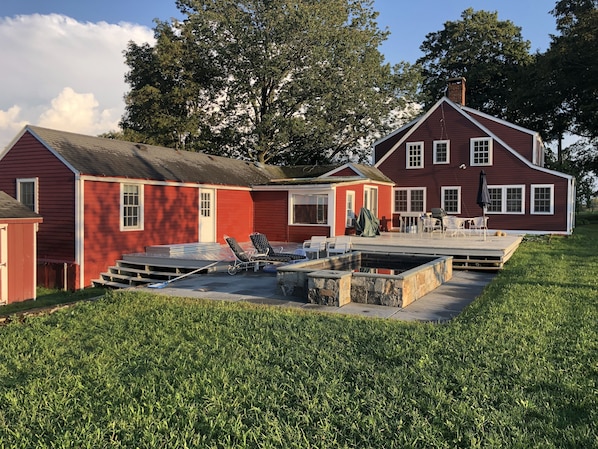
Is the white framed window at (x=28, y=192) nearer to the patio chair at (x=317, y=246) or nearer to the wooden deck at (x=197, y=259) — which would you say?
the wooden deck at (x=197, y=259)

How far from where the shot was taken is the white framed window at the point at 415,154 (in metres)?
24.4

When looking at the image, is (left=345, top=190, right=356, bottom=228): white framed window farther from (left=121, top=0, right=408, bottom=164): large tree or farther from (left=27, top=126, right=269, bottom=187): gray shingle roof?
(left=121, top=0, right=408, bottom=164): large tree

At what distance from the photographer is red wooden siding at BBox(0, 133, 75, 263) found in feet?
42.3

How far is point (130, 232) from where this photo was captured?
46.9ft

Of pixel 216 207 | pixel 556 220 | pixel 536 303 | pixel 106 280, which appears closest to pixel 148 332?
pixel 536 303

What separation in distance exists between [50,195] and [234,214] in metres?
7.14

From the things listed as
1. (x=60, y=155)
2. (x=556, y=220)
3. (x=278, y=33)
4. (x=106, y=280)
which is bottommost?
(x=106, y=280)

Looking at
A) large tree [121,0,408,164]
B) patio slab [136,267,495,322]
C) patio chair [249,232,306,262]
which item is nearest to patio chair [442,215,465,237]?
patio slab [136,267,495,322]

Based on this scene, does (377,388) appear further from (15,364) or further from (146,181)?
(146,181)

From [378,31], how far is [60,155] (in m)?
26.5

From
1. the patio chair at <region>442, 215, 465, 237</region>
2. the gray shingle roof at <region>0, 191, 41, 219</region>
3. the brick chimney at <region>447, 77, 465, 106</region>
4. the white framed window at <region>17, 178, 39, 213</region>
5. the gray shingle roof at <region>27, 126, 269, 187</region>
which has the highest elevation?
the brick chimney at <region>447, 77, 465, 106</region>

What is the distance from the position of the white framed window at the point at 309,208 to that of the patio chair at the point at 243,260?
5703 millimetres

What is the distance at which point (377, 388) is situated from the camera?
4.07 m

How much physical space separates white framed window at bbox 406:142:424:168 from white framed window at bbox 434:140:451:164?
72cm
